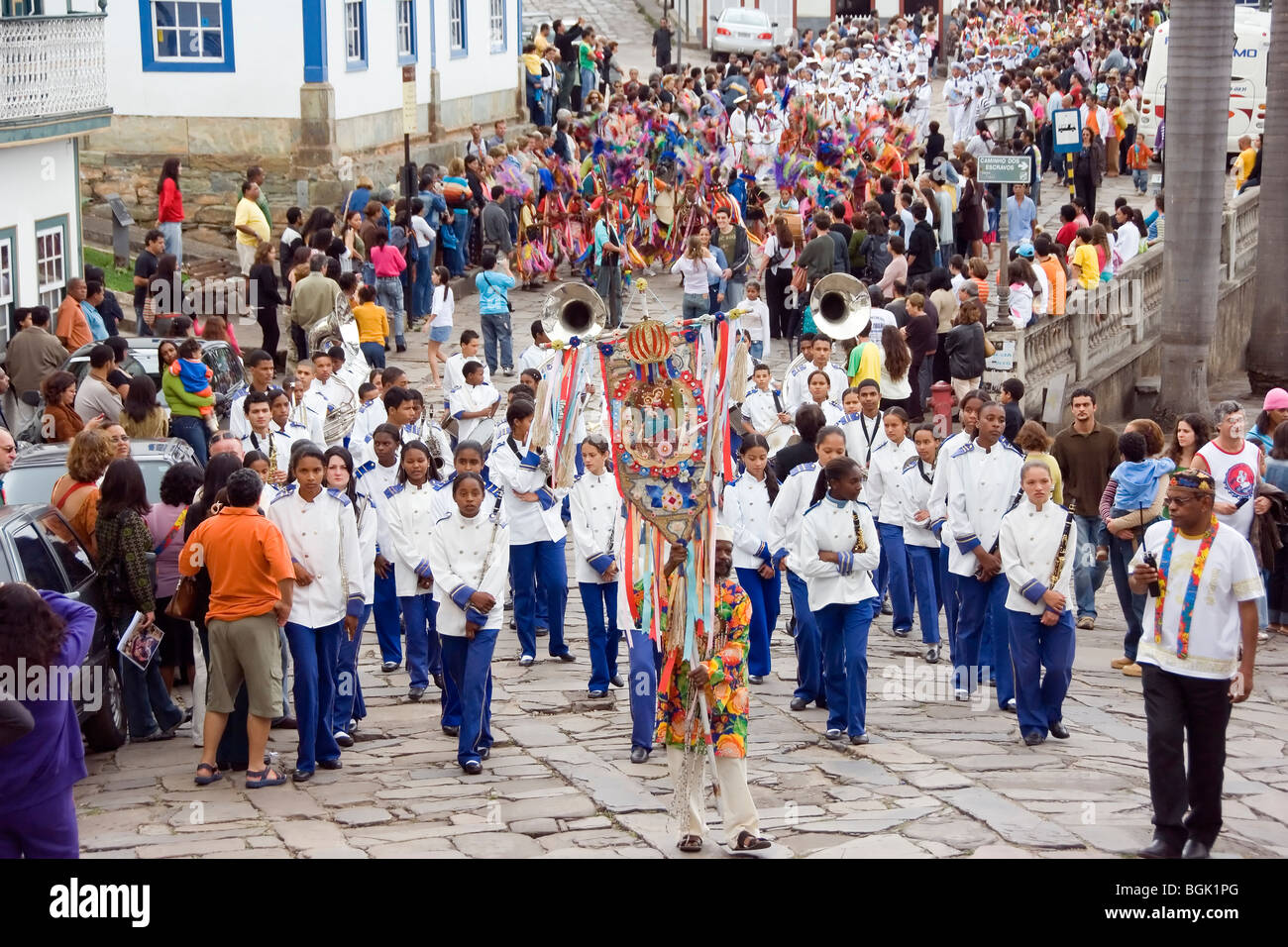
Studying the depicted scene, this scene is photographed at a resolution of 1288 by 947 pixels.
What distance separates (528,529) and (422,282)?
12.8 meters

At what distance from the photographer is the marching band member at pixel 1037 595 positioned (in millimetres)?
10477

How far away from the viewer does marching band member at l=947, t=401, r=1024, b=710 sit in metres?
11.2

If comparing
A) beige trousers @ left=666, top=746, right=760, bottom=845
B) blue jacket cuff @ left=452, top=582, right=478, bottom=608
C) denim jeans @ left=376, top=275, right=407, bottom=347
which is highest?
denim jeans @ left=376, top=275, right=407, bottom=347

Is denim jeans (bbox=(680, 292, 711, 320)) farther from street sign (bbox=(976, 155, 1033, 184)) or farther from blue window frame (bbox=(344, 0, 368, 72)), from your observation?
blue window frame (bbox=(344, 0, 368, 72))

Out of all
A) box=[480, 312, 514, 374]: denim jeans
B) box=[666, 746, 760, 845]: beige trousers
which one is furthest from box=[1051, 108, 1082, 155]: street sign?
box=[666, 746, 760, 845]: beige trousers

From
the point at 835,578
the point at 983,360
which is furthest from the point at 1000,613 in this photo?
the point at 983,360

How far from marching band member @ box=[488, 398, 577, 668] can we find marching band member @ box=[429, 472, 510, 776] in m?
1.68

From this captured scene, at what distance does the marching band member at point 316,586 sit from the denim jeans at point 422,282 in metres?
13.8

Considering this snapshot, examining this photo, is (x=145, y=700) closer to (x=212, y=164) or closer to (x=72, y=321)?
(x=72, y=321)

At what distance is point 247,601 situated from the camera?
9594 millimetres

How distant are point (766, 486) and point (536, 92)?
2496cm

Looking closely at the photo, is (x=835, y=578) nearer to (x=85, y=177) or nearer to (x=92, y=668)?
(x=92, y=668)

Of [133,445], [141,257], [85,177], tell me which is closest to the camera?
[133,445]

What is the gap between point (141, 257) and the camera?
2023 centimetres
